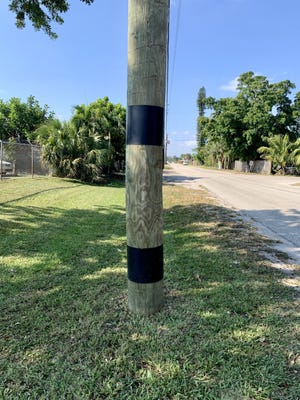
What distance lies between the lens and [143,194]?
2.15 m

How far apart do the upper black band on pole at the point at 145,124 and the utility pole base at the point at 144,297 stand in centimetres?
112

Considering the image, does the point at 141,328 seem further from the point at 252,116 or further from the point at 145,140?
the point at 252,116

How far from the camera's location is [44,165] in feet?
45.6

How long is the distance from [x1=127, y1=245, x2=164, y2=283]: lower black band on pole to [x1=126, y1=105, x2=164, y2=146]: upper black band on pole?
2.72ft

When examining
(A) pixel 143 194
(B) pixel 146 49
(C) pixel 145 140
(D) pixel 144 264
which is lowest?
(D) pixel 144 264

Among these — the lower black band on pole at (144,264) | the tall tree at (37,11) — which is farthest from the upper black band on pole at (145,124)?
the tall tree at (37,11)

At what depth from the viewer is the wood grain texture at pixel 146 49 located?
2.05 meters

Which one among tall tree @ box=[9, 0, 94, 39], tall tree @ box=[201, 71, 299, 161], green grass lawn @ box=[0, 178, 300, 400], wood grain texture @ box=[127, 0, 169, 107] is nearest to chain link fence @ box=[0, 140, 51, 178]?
tall tree @ box=[9, 0, 94, 39]

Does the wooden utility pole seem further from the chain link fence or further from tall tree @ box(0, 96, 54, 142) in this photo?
tall tree @ box(0, 96, 54, 142)

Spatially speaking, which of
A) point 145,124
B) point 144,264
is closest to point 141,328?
point 144,264

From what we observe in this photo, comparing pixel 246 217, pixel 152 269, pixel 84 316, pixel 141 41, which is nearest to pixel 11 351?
pixel 84 316

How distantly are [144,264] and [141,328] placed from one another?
464 mm

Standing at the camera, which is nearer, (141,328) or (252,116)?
(141,328)

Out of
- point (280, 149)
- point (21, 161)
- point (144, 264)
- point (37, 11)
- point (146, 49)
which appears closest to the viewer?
point (146, 49)
